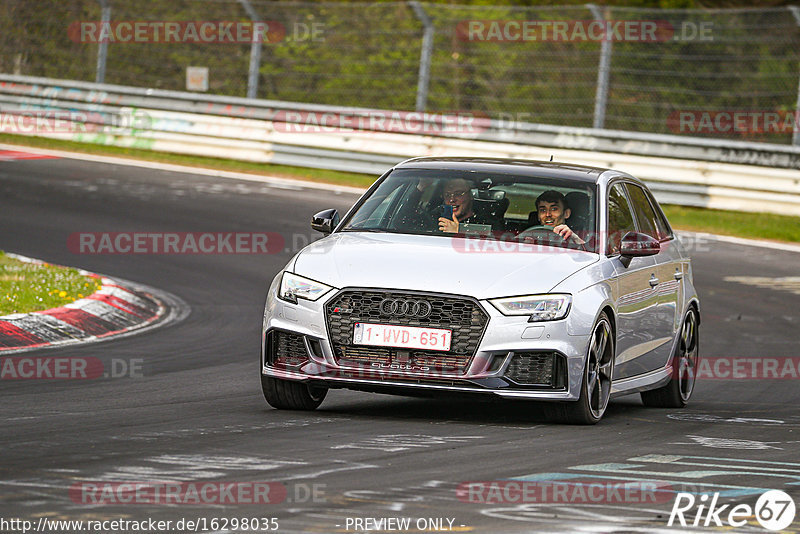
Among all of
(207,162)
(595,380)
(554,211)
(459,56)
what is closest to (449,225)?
(554,211)

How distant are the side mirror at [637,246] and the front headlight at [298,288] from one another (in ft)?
6.35

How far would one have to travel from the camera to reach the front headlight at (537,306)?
8023 mm

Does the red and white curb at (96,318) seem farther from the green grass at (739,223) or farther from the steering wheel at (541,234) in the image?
the green grass at (739,223)

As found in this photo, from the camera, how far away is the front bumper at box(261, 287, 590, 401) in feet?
26.3

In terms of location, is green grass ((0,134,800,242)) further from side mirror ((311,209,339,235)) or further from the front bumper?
the front bumper

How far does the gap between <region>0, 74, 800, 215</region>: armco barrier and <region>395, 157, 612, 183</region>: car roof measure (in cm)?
1174

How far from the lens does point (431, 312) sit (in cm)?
802

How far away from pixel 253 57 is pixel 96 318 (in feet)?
45.7

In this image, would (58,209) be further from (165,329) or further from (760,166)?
(760,166)

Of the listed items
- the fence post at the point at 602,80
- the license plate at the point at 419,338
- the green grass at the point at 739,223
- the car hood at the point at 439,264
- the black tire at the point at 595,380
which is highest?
the fence post at the point at 602,80

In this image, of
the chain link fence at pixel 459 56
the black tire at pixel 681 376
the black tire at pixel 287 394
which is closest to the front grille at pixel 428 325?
the black tire at pixel 287 394

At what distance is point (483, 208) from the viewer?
921 cm

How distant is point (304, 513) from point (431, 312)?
2.66 meters

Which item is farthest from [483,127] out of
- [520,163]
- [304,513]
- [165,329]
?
[304,513]
